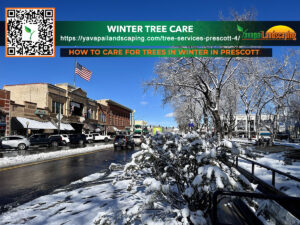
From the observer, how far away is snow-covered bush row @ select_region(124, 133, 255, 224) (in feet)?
8.29

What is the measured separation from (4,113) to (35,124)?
4742mm

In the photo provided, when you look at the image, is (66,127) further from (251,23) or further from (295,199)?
(295,199)

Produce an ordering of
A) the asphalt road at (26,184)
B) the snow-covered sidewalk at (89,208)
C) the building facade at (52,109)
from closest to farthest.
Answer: the snow-covered sidewalk at (89,208)
the asphalt road at (26,184)
the building facade at (52,109)

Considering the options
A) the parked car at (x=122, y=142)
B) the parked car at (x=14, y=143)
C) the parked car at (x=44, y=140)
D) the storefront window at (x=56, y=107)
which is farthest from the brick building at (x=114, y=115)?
the parked car at (x=14, y=143)

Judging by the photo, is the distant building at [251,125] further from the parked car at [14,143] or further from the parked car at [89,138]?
the parked car at [14,143]

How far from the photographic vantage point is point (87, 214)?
405 centimetres

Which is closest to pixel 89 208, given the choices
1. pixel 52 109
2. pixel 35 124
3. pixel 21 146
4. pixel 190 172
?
pixel 190 172

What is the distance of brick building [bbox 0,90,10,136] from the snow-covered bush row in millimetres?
27664

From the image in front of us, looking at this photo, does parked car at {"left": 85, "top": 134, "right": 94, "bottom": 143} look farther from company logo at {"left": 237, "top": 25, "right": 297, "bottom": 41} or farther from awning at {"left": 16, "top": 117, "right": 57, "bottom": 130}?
company logo at {"left": 237, "top": 25, "right": 297, "bottom": 41}

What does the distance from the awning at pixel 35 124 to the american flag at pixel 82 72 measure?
9.97 metres

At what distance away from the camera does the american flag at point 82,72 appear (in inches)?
1285

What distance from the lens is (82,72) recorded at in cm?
3341

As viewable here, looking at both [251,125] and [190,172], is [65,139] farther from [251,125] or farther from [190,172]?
[251,125]

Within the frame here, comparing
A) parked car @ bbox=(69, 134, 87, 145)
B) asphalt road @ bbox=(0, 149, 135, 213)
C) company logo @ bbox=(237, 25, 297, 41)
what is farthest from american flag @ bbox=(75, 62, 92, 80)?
company logo @ bbox=(237, 25, 297, 41)
